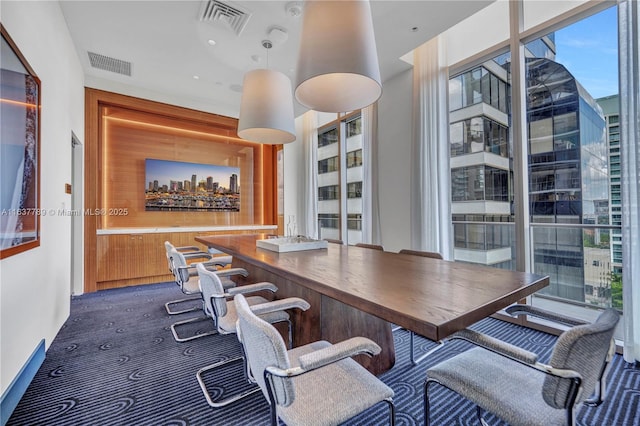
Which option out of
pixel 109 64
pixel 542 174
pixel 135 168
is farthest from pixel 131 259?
pixel 542 174

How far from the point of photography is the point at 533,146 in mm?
3197

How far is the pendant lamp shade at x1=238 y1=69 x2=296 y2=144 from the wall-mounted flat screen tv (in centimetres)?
336

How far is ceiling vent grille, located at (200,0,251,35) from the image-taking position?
9.76 feet

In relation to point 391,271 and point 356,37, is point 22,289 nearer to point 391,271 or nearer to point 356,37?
point 391,271

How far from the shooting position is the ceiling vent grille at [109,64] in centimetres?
403

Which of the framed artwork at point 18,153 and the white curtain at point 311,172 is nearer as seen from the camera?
the framed artwork at point 18,153

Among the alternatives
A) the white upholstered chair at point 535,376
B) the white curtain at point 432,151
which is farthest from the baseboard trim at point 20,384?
the white curtain at point 432,151

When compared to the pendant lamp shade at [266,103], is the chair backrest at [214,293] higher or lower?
lower

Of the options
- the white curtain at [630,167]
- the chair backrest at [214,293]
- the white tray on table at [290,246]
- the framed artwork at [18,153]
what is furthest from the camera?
the white tray on table at [290,246]

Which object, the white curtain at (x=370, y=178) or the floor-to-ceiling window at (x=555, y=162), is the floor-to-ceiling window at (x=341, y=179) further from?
the floor-to-ceiling window at (x=555, y=162)

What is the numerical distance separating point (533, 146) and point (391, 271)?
2616 mm

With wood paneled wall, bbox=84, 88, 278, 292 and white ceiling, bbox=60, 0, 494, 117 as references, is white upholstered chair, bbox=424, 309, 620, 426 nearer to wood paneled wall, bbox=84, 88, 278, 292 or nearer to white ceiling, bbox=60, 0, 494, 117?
white ceiling, bbox=60, 0, 494, 117

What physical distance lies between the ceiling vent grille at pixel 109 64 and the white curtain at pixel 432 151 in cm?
424

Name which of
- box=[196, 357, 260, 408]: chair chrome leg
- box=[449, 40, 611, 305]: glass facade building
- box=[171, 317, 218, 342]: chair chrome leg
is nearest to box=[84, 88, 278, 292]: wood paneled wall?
box=[171, 317, 218, 342]: chair chrome leg
